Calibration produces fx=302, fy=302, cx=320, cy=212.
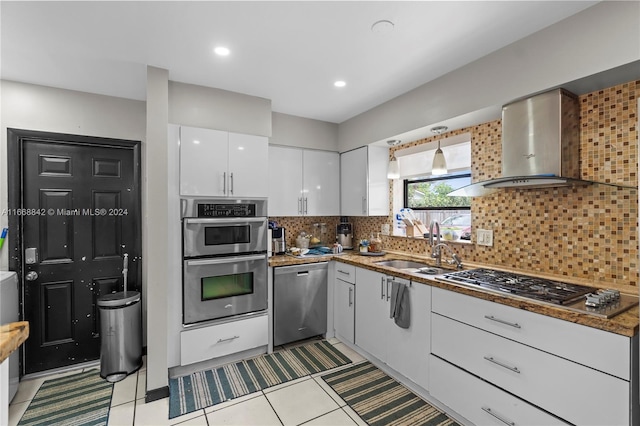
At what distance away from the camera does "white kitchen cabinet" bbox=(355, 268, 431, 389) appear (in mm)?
2248

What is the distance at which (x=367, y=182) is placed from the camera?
11.2ft

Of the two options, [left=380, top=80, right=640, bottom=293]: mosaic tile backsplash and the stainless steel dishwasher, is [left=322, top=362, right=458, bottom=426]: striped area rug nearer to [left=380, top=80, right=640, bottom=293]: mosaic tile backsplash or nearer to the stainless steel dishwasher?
the stainless steel dishwasher

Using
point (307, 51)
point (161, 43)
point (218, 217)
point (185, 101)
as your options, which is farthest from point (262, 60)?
point (218, 217)

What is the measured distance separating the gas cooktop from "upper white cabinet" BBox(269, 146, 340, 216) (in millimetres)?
1802

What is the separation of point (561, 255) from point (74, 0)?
132 inches

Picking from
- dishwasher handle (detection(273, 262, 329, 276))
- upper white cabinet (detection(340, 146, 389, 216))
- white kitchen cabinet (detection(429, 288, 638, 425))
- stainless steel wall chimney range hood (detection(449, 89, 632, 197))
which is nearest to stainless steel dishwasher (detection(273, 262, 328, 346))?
dishwasher handle (detection(273, 262, 329, 276))

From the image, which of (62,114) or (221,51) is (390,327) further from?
(62,114)

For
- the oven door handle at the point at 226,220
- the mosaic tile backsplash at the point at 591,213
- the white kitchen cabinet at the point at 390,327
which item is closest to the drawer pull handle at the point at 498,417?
the white kitchen cabinet at the point at 390,327

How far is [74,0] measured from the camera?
1.61m

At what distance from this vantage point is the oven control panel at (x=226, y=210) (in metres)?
2.69

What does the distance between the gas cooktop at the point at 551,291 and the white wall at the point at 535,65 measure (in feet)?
4.00

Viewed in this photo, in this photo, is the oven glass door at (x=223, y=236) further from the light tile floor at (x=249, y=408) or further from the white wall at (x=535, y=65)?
the white wall at (x=535, y=65)

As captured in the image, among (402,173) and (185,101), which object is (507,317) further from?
(185,101)

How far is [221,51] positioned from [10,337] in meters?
1.95
